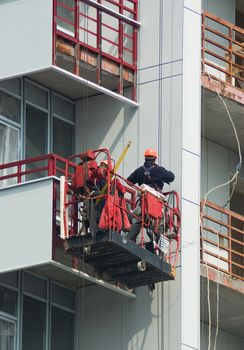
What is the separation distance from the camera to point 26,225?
45125 mm

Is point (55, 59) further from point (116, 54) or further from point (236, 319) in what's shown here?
point (236, 319)

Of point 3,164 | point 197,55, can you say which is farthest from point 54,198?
point 197,55

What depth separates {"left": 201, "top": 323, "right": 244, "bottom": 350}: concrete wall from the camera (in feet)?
163

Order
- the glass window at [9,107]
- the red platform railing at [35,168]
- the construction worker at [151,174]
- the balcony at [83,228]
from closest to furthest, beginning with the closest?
the balcony at [83,228] → the red platform railing at [35,168] → the construction worker at [151,174] → the glass window at [9,107]

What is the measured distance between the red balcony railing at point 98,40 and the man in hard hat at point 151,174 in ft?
6.59

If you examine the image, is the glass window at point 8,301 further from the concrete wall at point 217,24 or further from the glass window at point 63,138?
the concrete wall at point 217,24

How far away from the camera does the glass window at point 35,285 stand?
1826 inches

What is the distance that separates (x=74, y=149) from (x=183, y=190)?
2902 millimetres

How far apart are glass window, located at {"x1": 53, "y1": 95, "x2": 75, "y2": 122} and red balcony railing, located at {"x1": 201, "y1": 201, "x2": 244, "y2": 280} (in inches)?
125

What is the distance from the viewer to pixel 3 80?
46688mm

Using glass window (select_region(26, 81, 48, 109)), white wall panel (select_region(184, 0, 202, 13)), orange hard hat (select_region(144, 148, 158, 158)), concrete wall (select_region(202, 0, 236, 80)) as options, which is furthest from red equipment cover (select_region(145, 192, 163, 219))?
concrete wall (select_region(202, 0, 236, 80))

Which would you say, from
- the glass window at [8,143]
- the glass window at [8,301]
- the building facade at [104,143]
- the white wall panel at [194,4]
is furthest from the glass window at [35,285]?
the white wall panel at [194,4]

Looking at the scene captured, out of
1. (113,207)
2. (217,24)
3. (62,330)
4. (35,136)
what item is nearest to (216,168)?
(217,24)

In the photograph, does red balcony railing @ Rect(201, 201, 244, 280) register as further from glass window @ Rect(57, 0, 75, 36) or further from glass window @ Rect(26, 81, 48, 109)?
glass window @ Rect(57, 0, 75, 36)
